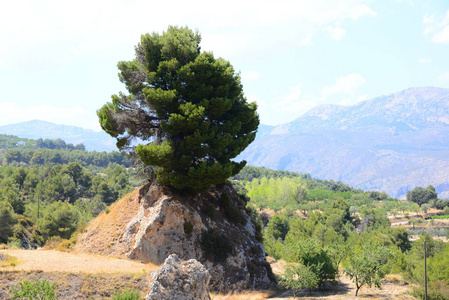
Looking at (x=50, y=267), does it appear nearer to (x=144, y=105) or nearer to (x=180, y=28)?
(x=144, y=105)

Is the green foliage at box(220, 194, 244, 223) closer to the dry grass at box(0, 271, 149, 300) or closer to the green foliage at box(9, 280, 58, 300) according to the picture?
the dry grass at box(0, 271, 149, 300)

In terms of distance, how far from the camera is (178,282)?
40.6 ft

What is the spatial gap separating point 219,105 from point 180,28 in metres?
7.22

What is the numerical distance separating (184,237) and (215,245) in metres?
2.06

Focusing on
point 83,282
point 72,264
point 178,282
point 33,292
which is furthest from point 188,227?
point 33,292

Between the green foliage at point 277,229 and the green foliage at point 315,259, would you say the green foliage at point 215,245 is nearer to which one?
the green foliage at point 315,259

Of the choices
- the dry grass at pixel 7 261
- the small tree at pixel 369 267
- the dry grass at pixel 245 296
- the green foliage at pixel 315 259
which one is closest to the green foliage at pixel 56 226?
the dry grass at pixel 7 261

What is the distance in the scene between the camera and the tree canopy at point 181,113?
20.0 m

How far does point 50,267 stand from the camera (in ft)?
49.0

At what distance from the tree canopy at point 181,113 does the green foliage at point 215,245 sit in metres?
3.14

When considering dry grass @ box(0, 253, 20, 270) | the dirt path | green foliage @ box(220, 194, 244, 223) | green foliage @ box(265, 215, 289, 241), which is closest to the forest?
green foliage @ box(265, 215, 289, 241)

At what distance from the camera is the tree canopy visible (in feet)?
65.5

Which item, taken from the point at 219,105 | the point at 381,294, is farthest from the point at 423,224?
the point at 219,105

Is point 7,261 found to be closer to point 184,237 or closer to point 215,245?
point 184,237
